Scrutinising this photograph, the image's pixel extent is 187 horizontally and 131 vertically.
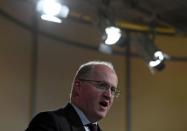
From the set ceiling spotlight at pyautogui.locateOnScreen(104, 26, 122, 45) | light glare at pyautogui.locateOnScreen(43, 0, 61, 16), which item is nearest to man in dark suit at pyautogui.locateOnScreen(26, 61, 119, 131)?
light glare at pyautogui.locateOnScreen(43, 0, 61, 16)

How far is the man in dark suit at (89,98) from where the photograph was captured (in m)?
1.60

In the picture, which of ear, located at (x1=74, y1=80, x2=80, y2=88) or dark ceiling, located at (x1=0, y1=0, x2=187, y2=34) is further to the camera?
dark ceiling, located at (x1=0, y1=0, x2=187, y2=34)

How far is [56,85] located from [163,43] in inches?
64.1

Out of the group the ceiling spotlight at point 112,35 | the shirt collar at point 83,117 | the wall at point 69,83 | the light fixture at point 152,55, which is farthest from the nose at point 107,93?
the light fixture at point 152,55

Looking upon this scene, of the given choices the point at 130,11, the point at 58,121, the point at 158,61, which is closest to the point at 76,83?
the point at 58,121

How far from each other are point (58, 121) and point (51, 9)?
2343mm

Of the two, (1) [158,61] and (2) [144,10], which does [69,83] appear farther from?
A: (2) [144,10]

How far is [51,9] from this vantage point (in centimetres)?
372

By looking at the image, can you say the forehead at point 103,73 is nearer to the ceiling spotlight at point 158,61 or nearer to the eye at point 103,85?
the eye at point 103,85

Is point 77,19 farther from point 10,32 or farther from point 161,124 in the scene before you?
point 161,124

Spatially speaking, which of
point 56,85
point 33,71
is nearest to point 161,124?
point 56,85

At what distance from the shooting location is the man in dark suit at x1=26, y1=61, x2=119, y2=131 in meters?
Answer: 1.60

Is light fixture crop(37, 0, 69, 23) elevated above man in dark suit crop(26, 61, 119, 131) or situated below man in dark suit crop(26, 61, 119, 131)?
above

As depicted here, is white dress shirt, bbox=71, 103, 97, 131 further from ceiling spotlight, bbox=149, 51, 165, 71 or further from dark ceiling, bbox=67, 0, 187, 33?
ceiling spotlight, bbox=149, 51, 165, 71
